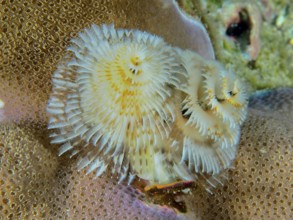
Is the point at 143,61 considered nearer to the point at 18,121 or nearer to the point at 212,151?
the point at 212,151

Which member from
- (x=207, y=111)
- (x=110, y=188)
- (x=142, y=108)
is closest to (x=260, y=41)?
(x=207, y=111)

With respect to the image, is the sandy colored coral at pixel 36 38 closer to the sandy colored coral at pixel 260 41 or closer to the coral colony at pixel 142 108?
the coral colony at pixel 142 108

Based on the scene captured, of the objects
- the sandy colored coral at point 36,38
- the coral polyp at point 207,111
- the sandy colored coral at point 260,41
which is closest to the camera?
the coral polyp at point 207,111

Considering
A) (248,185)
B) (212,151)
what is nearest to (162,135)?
(212,151)

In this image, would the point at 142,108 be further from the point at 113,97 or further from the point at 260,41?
the point at 260,41

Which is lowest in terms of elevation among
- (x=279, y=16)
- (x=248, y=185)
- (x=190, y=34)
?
(x=248, y=185)

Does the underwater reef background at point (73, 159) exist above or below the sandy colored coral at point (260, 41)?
below

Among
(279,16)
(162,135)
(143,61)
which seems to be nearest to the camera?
(143,61)

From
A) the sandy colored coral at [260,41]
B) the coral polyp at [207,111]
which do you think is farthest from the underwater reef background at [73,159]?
the sandy colored coral at [260,41]
